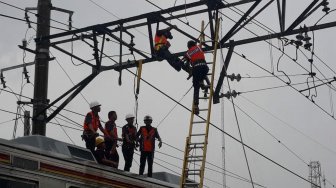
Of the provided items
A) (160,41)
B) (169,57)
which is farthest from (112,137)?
(160,41)

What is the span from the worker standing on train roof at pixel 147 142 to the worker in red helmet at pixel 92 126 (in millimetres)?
1263

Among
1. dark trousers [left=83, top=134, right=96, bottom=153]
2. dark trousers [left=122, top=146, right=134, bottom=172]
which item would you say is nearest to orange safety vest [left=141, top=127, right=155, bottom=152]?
dark trousers [left=122, top=146, right=134, bottom=172]

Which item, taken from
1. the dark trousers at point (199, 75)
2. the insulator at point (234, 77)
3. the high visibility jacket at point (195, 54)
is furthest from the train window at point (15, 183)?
the insulator at point (234, 77)

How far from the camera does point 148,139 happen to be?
13.6 m

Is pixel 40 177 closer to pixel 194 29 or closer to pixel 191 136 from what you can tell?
pixel 191 136

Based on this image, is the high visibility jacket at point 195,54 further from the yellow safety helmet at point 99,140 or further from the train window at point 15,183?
the train window at point 15,183

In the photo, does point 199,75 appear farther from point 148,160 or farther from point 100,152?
point 100,152

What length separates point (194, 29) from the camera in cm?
1433

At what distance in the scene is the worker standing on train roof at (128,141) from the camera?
13327 millimetres

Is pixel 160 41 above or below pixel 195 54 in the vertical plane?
above

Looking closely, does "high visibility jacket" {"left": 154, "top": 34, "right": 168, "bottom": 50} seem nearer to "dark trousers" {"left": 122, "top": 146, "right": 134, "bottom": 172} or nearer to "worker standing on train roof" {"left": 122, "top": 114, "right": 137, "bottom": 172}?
"worker standing on train roof" {"left": 122, "top": 114, "right": 137, "bottom": 172}

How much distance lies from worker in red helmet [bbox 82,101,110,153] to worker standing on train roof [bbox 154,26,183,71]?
2545 millimetres

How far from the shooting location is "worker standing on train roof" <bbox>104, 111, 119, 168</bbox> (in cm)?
1270

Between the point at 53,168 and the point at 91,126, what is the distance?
8.14 feet
